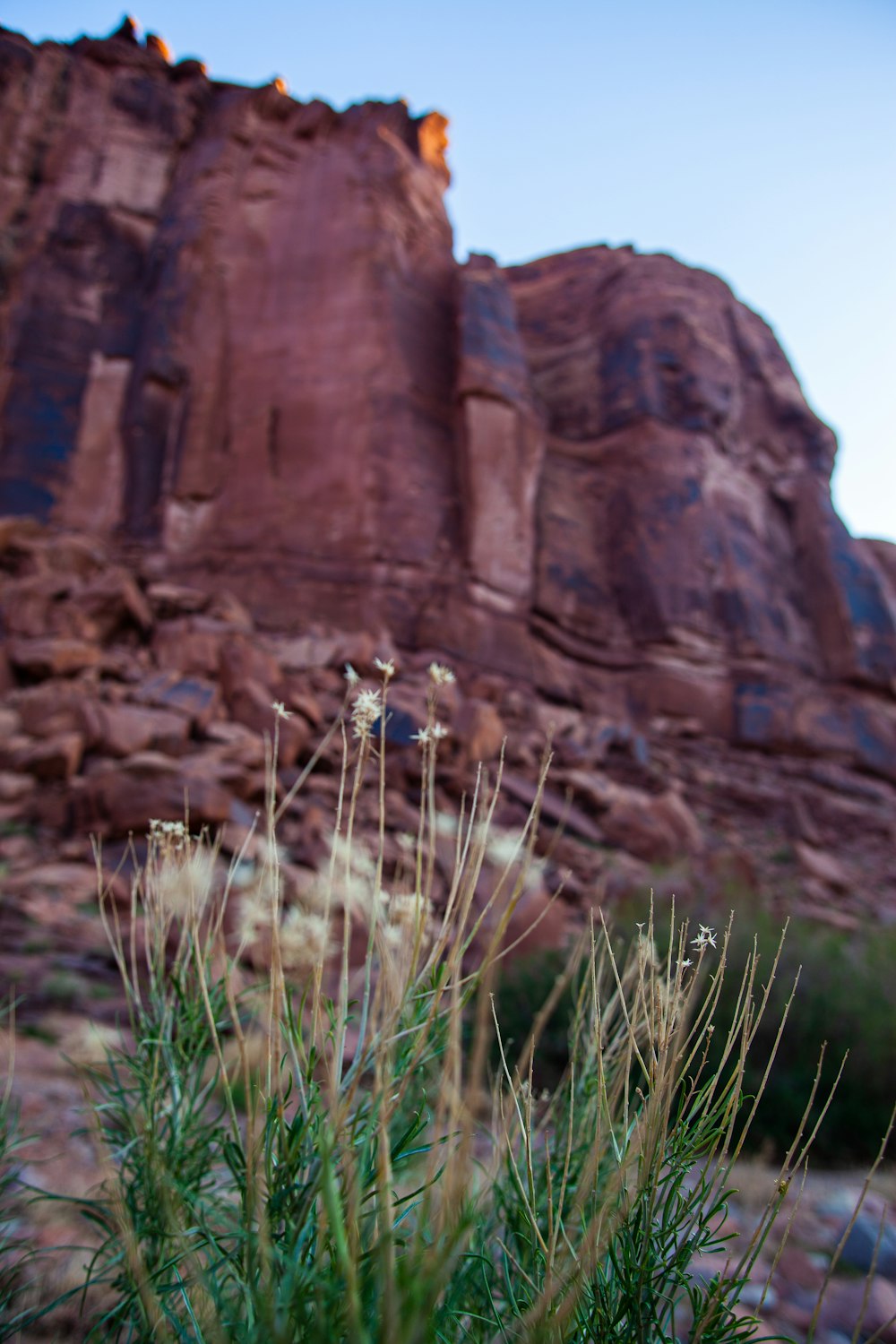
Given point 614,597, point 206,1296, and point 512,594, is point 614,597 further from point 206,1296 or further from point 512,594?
point 206,1296

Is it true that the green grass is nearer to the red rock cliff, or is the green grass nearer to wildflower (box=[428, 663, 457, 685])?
wildflower (box=[428, 663, 457, 685])

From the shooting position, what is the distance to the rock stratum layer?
1319 centimetres

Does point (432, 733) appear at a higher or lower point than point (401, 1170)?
higher

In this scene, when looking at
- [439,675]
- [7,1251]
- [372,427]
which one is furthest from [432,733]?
[372,427]

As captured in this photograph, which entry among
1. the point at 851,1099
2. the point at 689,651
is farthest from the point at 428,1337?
the point at 689,651

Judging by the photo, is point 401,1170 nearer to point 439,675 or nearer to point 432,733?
point 432,733

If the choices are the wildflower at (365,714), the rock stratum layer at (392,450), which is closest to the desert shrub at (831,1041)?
the wildflower at (365,714)

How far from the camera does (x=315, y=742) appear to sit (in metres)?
8.77

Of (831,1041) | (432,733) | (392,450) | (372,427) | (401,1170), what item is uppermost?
(372,427)

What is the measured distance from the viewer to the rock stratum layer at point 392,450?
13.2 meters

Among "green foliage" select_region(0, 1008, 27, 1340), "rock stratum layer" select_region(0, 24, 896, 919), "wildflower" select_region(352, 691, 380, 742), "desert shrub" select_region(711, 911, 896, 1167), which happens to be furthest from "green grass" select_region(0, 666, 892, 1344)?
"rock stratum layer" select_region(0, 24, 896, 919)

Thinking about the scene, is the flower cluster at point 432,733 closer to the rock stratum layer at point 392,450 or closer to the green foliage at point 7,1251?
the green foliage at point 7,1251

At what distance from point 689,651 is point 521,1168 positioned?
49.0ft

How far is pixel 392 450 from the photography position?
44.2 ft
